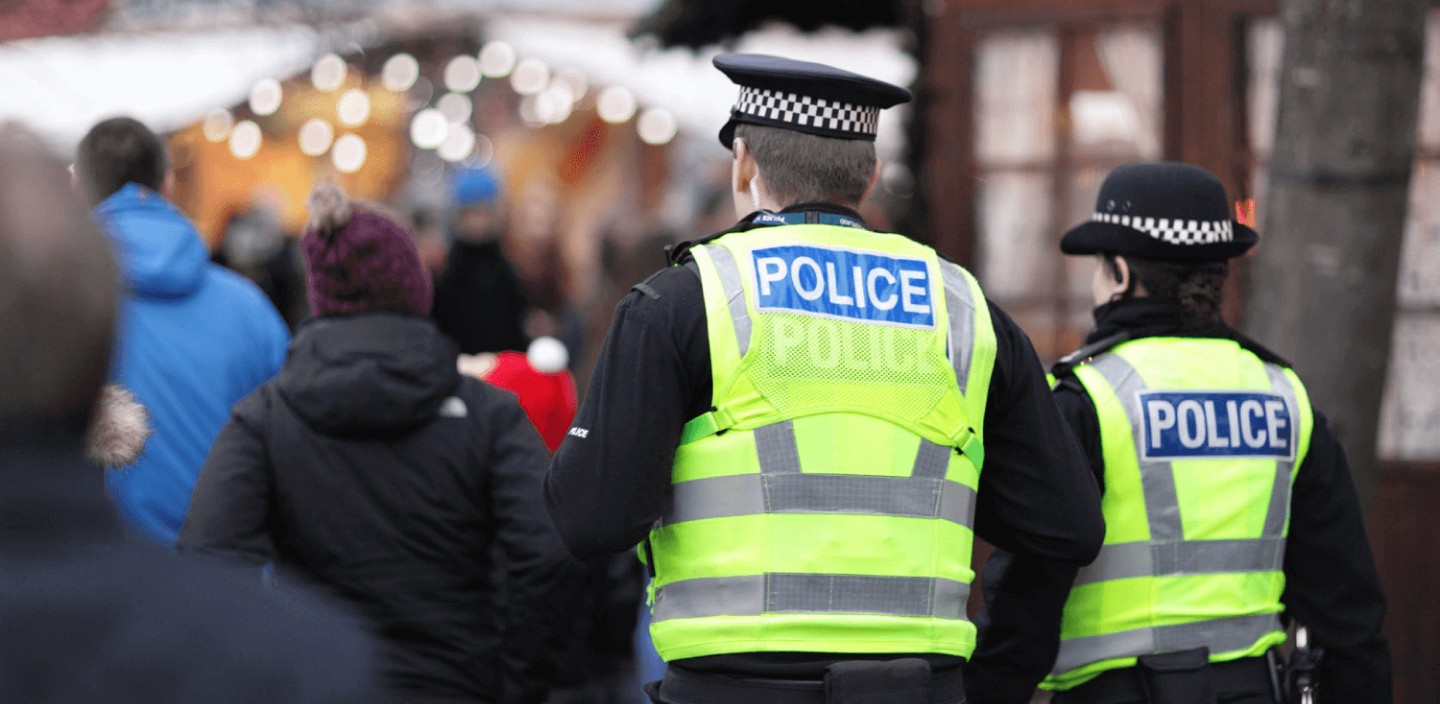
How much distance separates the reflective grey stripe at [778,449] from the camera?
270 centimetres

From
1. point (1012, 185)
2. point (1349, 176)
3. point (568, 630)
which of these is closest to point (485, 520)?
point (568, 630)

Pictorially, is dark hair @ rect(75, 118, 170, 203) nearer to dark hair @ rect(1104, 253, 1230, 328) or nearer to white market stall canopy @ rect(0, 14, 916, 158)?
dark hair @ rect(1104, 253, 1230, 328)

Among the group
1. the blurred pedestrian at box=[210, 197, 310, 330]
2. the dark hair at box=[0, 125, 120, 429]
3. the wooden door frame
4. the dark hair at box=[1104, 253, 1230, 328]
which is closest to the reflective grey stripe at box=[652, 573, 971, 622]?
the dark hair at box=[1104, 253, 1230, 328]

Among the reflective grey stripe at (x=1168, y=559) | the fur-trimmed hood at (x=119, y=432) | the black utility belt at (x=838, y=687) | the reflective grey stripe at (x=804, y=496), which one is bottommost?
the reflective grey stripe at (x=1168, y=559)

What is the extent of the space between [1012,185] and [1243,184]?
0.85 meters

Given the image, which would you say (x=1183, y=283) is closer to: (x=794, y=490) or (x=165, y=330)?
(x=794, y=490)

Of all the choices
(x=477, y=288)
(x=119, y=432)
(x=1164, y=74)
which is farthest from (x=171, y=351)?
(x=1164, y=74)

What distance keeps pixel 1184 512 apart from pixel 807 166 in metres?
1.09

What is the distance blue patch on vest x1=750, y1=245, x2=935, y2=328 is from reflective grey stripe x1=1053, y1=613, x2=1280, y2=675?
921mm

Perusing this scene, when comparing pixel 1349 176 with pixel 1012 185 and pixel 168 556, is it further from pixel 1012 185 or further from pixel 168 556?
pixel 168 556

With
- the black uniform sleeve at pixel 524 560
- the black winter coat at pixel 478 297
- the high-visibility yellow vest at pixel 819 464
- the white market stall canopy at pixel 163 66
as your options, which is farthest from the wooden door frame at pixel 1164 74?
the white market stall canopy at pixel 163 66

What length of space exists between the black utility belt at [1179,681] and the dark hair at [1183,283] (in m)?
0.69

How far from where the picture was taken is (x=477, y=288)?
7.65 metres

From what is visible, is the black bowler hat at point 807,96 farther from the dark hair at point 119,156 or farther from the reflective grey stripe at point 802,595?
the dark hair at point 119,156
